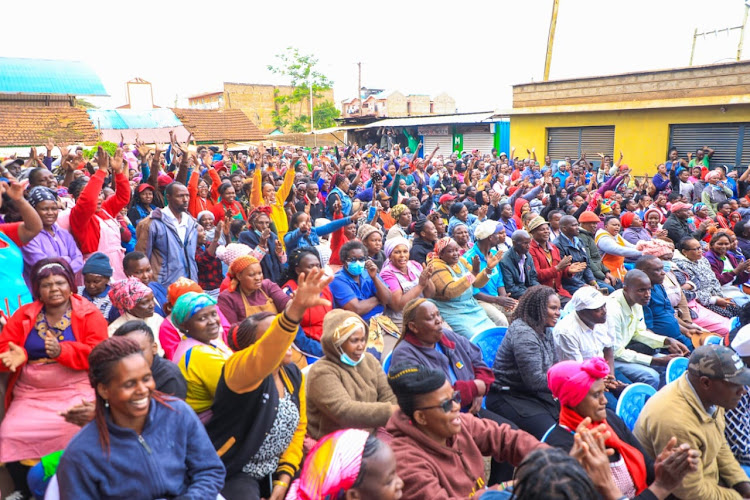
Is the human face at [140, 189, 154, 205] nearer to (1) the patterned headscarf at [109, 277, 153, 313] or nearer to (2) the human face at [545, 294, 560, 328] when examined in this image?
(1) the patterned headscarf at [109, 277, 153, 313]

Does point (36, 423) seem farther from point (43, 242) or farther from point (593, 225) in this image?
point (593, 225)

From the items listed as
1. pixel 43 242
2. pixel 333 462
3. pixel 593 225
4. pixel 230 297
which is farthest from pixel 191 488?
pixel 593 225

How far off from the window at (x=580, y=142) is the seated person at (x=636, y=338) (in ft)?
46.3

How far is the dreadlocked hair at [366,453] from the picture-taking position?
6.93 feet

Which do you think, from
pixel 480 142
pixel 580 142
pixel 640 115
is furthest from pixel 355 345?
pixel 480 142

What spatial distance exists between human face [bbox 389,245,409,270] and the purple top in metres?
2.64

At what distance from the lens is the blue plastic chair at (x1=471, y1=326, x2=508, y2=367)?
4339mm

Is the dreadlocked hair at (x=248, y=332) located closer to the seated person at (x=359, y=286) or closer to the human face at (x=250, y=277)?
the human face at (x=250, y=277)

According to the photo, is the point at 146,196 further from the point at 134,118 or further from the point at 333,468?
the point at 134,118

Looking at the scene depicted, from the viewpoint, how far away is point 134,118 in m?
25.8

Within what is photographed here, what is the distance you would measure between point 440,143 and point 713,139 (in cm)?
1402

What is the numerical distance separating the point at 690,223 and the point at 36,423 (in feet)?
29.9

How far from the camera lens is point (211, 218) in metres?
6.30

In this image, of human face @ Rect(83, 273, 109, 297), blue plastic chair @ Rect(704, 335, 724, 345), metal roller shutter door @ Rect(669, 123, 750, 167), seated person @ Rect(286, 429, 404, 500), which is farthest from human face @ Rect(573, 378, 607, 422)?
metal roller shutter door @ Rect(669, 123, 750, 167)
